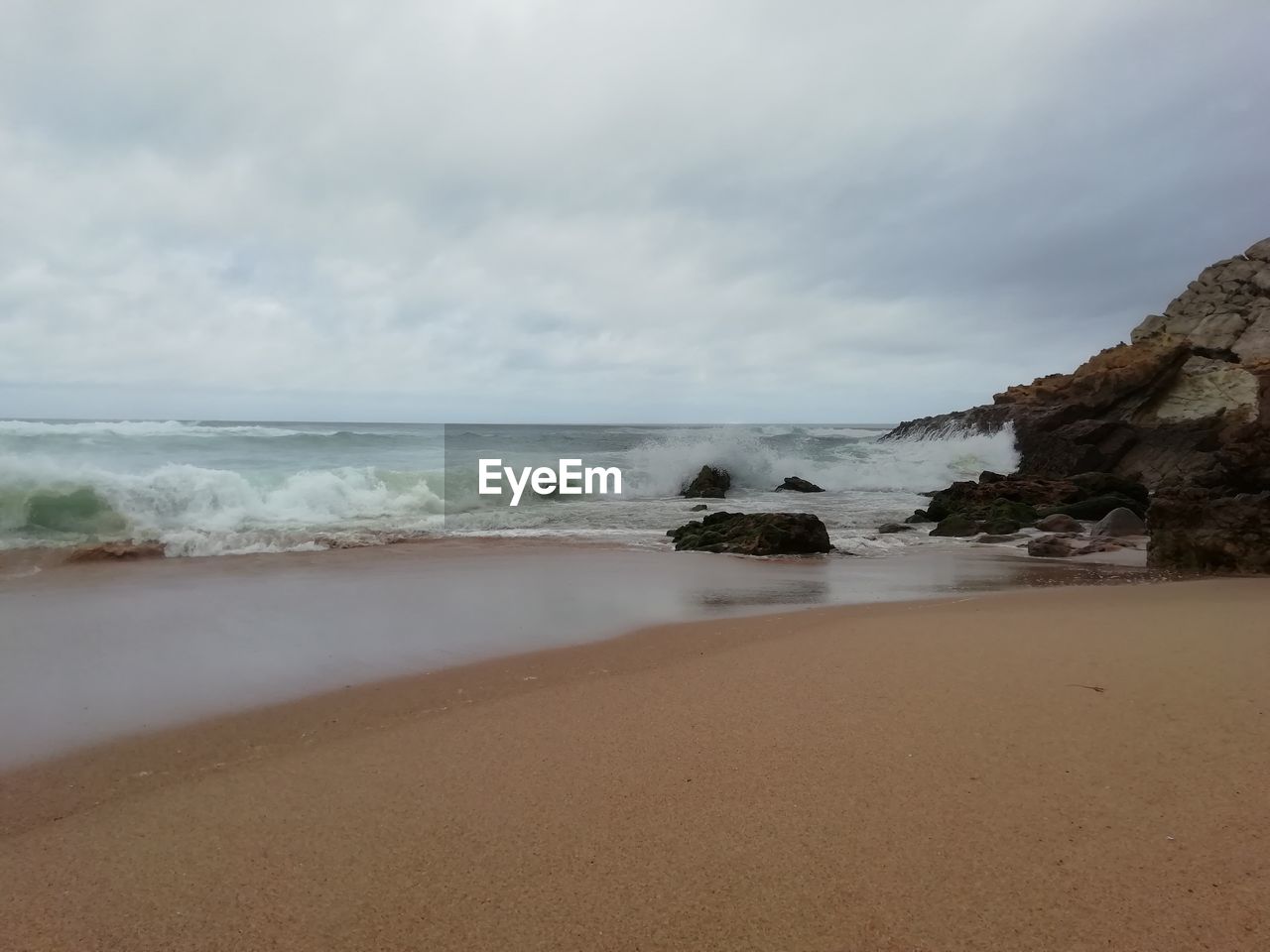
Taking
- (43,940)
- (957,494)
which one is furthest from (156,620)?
(957,494)

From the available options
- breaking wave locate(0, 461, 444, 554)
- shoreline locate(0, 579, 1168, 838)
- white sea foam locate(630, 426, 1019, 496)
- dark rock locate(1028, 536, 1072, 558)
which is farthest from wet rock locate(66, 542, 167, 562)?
white sea foam locate(630, 426, 1019, 496)

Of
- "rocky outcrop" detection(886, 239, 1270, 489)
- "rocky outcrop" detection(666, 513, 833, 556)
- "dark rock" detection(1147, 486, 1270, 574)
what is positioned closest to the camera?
"dark rock" detection(1147, 486, 1270, 574)

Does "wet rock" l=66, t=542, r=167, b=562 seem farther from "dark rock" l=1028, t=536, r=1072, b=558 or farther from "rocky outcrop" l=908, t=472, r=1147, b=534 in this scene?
"rocky outcrop" l=908, t=472, r=1147, b=534

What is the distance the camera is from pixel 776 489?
24.0m

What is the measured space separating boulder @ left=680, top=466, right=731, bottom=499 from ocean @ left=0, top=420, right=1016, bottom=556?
1.44 ft

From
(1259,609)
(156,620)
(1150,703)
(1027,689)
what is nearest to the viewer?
(1150,703)

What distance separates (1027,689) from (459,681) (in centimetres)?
297

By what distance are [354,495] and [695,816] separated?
1587 centimetres

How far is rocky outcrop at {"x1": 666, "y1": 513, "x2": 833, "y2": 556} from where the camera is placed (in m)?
10.8

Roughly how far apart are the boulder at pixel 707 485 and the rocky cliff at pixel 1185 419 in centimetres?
933

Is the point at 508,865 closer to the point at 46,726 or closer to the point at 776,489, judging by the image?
the point at 46,726

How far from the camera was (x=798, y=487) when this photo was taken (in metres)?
23.7

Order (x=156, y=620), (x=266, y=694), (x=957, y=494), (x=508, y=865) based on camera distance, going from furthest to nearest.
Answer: (x=957, y=494) < (x=156, y=620) < (x=266, y=694) < (x=508, y=865)

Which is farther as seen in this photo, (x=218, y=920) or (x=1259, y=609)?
(x=1259, y=609)
